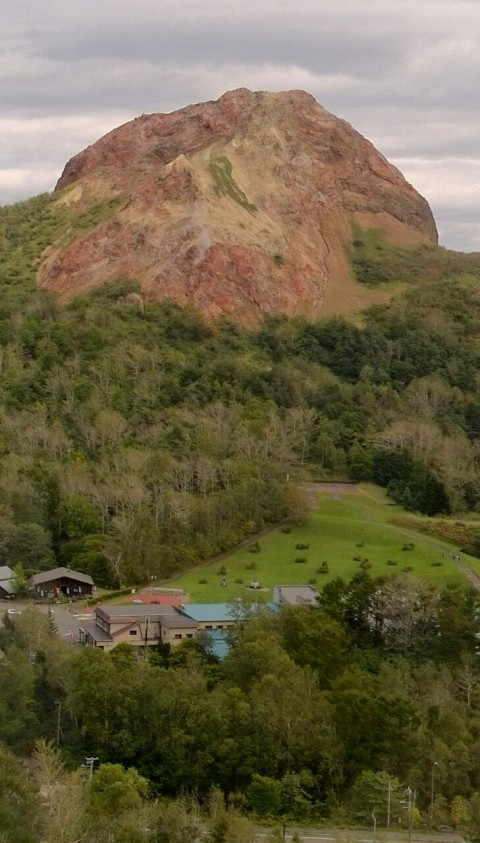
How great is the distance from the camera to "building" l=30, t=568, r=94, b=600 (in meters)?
44.3

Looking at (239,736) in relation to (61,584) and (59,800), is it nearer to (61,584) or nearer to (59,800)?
(59,800)

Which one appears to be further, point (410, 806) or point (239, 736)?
point (239, 736)

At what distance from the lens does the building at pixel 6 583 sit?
144 feet

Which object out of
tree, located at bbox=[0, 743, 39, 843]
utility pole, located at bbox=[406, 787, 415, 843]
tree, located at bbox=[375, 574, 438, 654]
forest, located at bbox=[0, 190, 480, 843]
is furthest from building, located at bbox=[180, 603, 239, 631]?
tree, located at bbox=[0, 743, 39, 843]

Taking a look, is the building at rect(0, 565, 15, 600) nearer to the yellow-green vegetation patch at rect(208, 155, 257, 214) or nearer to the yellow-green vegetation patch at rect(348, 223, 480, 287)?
the yellow-green vegetation patch at rect(208, 155, 257, 214)

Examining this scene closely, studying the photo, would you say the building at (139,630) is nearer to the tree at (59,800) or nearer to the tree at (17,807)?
the tree at (59,800)

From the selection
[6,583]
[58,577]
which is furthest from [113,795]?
[6,583]

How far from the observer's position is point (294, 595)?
132ft

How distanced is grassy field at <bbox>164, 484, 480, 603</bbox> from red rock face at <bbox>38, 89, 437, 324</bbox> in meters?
25.4

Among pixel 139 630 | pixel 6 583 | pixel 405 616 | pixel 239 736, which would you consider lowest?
pixel 239 736

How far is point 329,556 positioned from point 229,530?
4.08 metres

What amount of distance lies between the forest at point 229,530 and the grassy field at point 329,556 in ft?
3.68

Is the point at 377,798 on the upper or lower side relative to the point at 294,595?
lower

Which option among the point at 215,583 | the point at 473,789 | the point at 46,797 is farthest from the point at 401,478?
the point at 46,797
